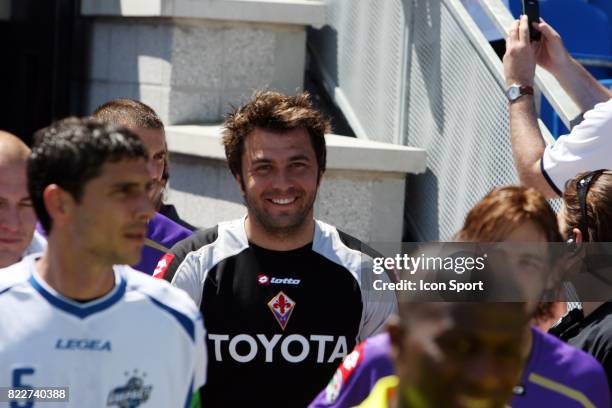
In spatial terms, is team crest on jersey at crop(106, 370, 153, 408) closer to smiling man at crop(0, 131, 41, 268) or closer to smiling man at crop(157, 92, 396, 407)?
smiling man at crop(157, 92, 396, 407)

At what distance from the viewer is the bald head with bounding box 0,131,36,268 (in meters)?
4.16

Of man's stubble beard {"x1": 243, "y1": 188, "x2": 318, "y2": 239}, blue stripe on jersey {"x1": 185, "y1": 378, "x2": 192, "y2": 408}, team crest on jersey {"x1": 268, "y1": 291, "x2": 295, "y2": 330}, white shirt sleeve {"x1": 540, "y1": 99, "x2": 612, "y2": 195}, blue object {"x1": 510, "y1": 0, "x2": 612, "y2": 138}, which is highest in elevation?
blue object {"x1": 510, "y1": 0, "x2": 612, "y2": 138}

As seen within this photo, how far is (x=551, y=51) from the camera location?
18.4 ft

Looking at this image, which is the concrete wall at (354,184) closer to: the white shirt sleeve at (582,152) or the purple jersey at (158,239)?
the purple jersey at (158,239)

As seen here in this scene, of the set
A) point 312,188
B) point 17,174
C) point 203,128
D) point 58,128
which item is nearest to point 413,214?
point 203,128

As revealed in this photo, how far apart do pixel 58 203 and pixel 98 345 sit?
0.40 metres

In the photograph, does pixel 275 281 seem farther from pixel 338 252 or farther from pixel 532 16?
pixel 532 16

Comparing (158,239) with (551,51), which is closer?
(158,239)

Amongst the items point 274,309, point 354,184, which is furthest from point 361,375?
point 354,184

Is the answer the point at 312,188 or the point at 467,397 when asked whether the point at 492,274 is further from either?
the point at 467,397

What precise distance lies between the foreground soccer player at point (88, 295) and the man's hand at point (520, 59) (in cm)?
267

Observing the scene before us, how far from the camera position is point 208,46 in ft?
26.2

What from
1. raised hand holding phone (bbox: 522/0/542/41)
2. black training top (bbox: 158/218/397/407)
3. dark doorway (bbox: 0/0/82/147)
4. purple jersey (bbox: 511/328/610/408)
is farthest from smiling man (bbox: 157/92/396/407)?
dark doorway (bbox: 0/0/82/147)

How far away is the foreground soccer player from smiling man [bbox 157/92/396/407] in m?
1.02
